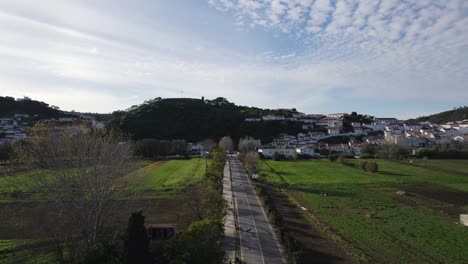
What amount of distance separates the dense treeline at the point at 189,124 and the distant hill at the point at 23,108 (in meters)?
30.2

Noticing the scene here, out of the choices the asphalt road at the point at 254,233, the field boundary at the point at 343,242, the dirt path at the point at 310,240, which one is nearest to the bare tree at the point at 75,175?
the asphalt road at the point at 254,233

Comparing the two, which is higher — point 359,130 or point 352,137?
point 359,130

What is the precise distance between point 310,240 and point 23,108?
132 metres

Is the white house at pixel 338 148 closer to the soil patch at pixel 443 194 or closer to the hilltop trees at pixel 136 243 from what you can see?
the soil patch at pixel 443 194

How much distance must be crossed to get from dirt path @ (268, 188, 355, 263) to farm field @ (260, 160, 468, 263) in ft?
3.64

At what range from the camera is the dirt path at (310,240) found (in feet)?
67.7

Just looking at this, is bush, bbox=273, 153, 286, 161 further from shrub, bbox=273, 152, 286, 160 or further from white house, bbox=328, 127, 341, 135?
white house, bbox=328, 127, 341, 135

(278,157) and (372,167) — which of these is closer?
(372,167)

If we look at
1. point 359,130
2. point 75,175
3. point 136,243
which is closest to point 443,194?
point 136,243

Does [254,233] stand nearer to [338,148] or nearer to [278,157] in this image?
[278,157]

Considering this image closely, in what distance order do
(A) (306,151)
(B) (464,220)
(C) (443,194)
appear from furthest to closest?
(A) (306,151), (C) (443,194), (B) (464,220)

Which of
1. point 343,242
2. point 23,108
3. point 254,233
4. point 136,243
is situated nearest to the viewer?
point 136,243

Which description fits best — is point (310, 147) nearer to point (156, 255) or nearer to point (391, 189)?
point (391, 189)

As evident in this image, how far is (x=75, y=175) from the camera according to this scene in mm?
22062
